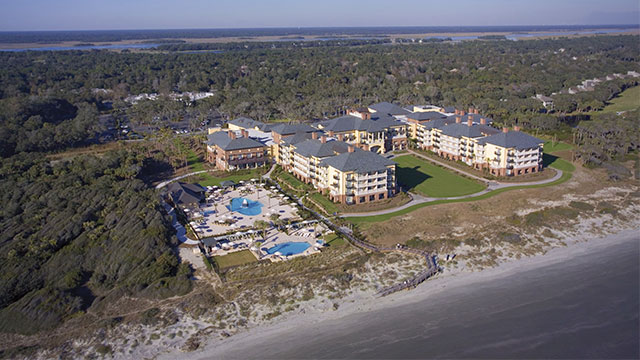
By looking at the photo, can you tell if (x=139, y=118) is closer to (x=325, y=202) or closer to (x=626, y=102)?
(x=325, y=202)

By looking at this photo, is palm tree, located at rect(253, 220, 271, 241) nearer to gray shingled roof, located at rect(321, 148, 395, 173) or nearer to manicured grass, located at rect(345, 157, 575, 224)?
manicured grass, located at rect(345, 157, 575, 224)

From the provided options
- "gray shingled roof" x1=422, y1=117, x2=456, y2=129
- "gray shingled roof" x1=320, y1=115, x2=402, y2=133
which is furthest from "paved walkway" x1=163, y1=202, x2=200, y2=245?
"gray shingled roof" x1=422, y1=117, x2=456, y2=129

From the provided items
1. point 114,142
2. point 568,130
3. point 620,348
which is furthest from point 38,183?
point 568,130

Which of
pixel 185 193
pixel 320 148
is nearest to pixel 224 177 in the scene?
pixel 185 193

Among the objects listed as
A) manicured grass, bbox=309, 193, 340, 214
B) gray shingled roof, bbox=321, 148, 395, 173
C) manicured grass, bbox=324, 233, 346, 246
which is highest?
gray shingled roof, bbox=321, 148, 395, 173

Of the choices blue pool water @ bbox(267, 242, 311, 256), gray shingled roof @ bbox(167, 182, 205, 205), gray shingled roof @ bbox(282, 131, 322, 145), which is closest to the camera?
blue pool water @ bbox(267, 242, 311, 256)

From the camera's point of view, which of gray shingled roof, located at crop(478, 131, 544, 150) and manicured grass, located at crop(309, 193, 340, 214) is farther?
gray shingled roof, located at crop(478, 131, 544, 150)

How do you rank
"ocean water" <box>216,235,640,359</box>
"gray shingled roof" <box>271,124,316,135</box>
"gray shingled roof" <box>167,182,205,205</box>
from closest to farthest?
"ocean water" <box>216,235,640,359</box>, "gray shingled roof" <box>167,182,205,205</box>, "gray shingled roof" <box>271,124,316,135</box>
